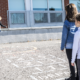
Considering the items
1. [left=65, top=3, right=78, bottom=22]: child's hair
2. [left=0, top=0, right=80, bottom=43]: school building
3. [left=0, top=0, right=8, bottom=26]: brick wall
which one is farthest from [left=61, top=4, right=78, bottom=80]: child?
[left=0, top=0, right=8, bottom=26]: brick wall

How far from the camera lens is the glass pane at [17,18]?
12060 mm

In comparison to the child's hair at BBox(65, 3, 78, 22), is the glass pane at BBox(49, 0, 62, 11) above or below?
above

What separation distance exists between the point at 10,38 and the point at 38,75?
6666mm

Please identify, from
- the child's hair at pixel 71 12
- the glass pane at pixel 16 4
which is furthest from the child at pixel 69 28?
the glass pane at pixel 16 4

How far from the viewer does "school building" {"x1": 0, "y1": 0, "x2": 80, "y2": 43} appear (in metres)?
11.4

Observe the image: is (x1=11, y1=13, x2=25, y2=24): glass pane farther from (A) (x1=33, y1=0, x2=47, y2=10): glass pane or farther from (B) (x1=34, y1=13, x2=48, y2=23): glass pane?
(A) (x1=33, y1=0, x2=47, y2=10): glass pane

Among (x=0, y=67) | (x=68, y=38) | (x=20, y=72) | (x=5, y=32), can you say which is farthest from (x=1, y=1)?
(x=68, y=38)

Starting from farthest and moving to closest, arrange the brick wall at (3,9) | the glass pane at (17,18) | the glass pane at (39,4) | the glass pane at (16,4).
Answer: the glass pane at (39,4), the glass pane at (17,18), the glass pane at (16,4), the brick wall at (3,9)

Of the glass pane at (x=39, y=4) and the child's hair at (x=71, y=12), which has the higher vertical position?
the glass pane at (x=39, y=4)

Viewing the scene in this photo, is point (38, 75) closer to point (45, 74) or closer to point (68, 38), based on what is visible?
point (45, 74)

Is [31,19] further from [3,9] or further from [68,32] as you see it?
[68,32]

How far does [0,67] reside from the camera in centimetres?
578

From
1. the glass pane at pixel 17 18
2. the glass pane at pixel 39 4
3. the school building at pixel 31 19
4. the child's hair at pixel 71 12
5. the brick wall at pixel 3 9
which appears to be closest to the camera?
the child's hair at pixel 71 12

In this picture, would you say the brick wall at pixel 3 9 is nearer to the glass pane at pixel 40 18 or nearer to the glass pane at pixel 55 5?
the glass pane at pixel 40 18
